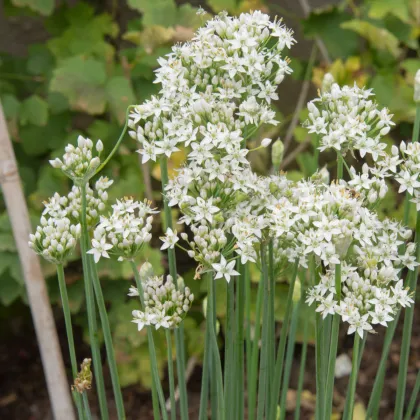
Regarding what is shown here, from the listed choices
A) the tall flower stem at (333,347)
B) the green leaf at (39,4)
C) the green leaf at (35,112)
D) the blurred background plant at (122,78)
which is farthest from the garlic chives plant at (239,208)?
the green leaf at (39,4)

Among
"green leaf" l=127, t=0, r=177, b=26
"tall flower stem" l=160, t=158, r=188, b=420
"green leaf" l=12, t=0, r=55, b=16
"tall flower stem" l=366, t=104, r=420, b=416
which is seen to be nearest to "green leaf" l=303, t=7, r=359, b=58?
"green leaf" l=127, t=0, r=177, b=26

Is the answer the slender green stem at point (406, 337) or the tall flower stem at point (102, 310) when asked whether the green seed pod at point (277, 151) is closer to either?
the slender green stem at point (406, 337)

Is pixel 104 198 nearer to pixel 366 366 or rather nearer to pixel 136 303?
pixel 136 303

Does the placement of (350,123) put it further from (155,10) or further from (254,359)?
(155,10)

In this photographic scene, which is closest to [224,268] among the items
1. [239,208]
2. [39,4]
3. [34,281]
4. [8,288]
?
[239,208]

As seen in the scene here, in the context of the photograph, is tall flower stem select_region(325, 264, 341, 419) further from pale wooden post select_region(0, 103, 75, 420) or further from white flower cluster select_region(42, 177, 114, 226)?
pale wooden post select_region(0, 103, 75, 420)

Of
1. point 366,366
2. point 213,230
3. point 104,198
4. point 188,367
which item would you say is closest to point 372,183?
point 213,230

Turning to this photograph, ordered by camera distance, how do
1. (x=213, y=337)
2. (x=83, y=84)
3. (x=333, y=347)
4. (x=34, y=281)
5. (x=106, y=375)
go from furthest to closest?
(x=106, y=375)
(x=83, y=84)
(x=34, y=281)
(x=213, y=337)
(x=333, y=347)
